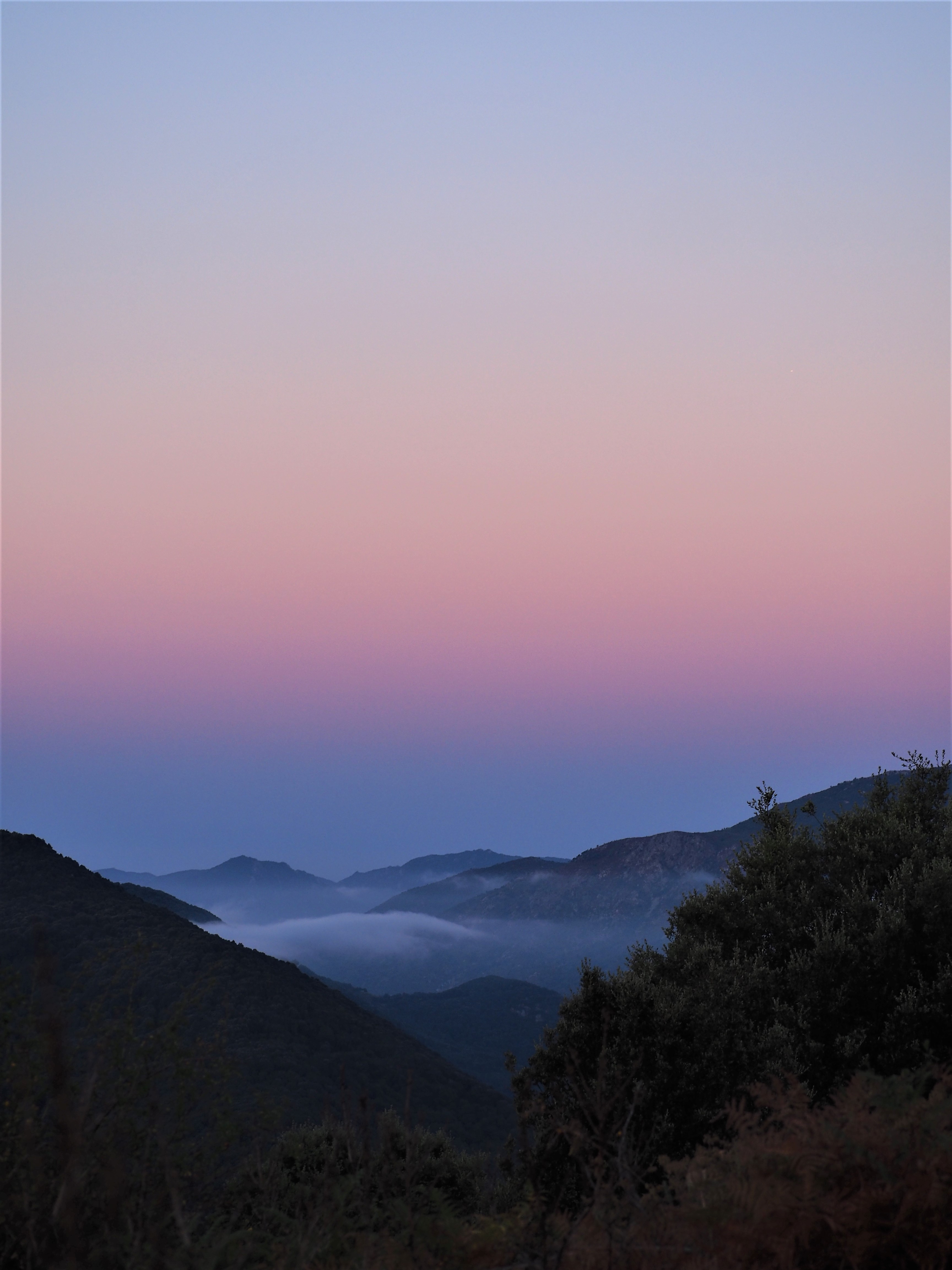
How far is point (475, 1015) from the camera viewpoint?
123 meters

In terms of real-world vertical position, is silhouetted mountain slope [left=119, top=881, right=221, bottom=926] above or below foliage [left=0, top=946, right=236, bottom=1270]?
below

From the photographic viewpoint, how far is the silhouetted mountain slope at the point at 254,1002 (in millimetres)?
46781

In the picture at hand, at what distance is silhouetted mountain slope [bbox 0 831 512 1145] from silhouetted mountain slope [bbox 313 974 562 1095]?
38.4 metres

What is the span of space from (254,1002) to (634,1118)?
38.6 meters

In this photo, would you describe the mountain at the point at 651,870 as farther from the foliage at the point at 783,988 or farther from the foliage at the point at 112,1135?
the foliage at the point at 112,1135

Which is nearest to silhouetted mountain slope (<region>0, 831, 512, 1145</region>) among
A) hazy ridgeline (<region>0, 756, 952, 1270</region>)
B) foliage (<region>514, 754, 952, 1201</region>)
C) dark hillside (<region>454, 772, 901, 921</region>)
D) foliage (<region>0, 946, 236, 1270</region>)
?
hazy ridgeline (<region>0, 756, 952, 1270</region>)

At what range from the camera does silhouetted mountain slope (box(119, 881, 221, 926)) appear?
8769cm

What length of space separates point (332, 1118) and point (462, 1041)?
8408 centimetres

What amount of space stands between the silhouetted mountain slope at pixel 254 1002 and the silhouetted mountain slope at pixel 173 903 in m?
12.8

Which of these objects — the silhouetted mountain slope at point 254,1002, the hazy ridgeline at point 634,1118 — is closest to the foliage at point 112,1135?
the hazy ridgeline at point 634,1118

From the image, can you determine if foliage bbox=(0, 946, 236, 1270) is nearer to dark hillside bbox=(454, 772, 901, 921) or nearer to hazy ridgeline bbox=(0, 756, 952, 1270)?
hazy ridgeline bbox=(0, 756, 952, 1270)

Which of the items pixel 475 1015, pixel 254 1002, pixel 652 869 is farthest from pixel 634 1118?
pixel 652 869

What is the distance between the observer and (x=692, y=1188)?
631cm

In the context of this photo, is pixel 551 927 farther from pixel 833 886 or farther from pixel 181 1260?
pixel 181 1260
